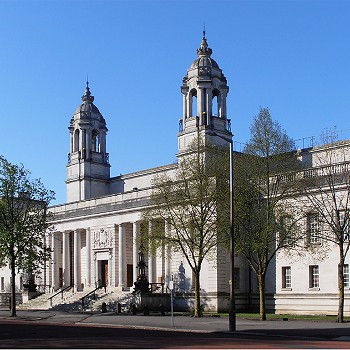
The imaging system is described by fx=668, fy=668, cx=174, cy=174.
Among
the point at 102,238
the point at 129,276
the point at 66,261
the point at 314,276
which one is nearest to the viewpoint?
the point at 314,276

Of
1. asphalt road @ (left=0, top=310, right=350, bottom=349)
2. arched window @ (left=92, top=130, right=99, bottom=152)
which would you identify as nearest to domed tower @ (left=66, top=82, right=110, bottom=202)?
arched window @ (left=92, top=130, right=99, bottom=152)

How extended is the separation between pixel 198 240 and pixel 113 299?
15881 mm

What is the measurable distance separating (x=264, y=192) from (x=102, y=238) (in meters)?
31.2

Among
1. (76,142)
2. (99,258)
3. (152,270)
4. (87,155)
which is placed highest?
(76,142)

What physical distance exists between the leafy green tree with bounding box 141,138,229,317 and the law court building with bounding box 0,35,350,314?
7.92 ft

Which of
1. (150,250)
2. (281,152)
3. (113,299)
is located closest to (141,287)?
(113,299)

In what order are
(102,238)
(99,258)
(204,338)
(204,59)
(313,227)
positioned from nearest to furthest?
(204,338) < (313,227) < (204,59) < (102,238) < (99,258)

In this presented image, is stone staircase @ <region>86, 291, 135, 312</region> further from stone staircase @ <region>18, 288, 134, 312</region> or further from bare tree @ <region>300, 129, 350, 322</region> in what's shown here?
bare tree @ <region>300, 129, 350, 322</region>

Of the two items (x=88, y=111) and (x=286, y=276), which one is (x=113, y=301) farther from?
(x=88, y=111)

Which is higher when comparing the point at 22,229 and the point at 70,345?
the point at 22,229

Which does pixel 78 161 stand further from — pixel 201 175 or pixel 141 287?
pixel 201 175

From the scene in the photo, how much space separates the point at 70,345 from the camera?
2727cm

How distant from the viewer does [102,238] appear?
257 feet

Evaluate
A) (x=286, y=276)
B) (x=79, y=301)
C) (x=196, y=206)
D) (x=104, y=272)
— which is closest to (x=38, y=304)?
(x=79, y=301)
